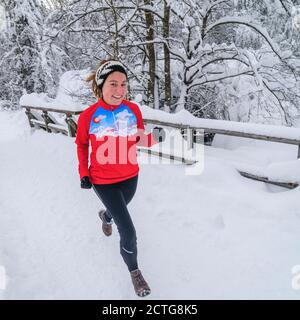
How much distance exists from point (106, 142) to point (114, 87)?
56cm

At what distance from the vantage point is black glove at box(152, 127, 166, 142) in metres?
6.74

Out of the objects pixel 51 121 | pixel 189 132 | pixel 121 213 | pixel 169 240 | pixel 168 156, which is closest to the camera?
pixel 121 213

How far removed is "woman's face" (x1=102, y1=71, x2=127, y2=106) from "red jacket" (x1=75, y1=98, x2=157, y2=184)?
9 centimetres

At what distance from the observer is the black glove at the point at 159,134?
22.1ft

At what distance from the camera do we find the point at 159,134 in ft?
22.6

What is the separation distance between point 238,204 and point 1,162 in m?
6.42

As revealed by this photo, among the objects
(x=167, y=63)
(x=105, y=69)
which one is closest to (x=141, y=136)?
(x=105, y=69)

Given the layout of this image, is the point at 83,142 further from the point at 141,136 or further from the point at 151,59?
the point at 151,59

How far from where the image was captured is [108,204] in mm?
3090

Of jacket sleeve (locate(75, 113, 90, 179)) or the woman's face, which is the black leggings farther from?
the woman's face

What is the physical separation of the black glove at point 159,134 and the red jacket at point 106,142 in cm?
352

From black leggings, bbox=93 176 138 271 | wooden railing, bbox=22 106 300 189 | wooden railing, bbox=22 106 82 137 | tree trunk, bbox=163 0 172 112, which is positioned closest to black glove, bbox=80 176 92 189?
black leggings, bbox=93 176 138 271

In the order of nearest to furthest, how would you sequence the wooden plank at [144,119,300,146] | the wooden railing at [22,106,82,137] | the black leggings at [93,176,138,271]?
1. the black leggings at [93,176,138,271]
2. the wooden plank at [144,119,300,146]
3. the wooden railing at [22,106,82,137]
